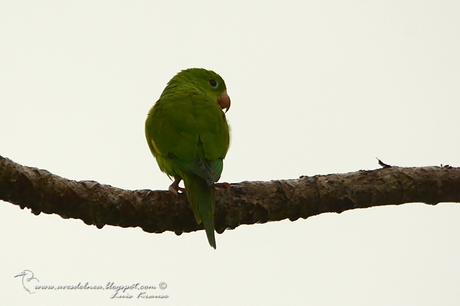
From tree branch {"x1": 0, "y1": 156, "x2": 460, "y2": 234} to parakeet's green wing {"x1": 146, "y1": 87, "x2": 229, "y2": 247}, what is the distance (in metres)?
0.22

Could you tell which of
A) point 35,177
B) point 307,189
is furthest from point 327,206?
point 35,177

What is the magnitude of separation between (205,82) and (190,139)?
159 centimetres

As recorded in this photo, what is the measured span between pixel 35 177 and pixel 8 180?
6.0 inches

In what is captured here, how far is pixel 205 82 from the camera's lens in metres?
6.34

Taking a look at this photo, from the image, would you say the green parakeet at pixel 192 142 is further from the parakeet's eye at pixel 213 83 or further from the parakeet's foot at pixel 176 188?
the parakeet's eye at pixel 213 83

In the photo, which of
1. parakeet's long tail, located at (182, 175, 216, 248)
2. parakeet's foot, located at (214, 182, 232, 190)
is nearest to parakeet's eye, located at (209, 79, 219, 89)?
parakeet's foot, located at (214, 182, 232, 190)

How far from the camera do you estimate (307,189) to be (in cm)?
388

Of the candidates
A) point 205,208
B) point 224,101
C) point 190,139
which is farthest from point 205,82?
point 205,208

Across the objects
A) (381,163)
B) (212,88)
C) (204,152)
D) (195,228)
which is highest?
(212,88)

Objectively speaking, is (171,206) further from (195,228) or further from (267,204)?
(267,204)

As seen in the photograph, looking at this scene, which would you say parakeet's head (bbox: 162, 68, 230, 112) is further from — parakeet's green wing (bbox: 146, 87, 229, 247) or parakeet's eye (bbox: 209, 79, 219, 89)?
parakeet's green wing (bbox: 146, 87, 229, 247)

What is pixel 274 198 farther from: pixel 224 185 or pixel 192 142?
pixel 192 142

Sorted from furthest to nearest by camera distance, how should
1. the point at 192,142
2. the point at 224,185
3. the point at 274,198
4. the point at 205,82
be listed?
the point at 205,82 < the point at 192,142 < the point at 224,185 < the point at 274,198

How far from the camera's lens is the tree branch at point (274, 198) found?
11.6 ft
